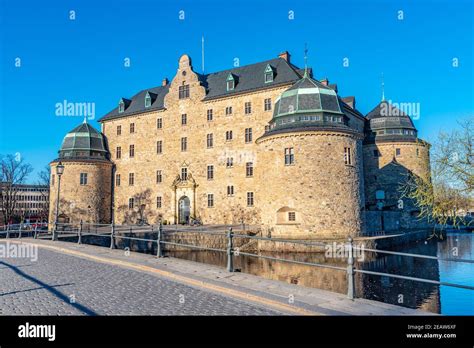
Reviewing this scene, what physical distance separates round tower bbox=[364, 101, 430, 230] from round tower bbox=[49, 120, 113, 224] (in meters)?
28.8

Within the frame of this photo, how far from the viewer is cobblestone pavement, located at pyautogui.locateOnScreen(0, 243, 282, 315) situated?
6406mm

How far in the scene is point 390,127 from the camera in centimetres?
3966

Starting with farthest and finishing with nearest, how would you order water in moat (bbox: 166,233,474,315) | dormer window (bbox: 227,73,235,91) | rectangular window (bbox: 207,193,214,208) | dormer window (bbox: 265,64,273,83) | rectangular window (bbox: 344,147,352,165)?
dormer window (bbox: 227,73,235,91)
rectangular window (bbox: 207,193,214,208)
dormer window (bbox: 265,64,273,83)
rectangular window (bbox: 344,147,352,165)
water in moat (bbox: 166,233,474,315)

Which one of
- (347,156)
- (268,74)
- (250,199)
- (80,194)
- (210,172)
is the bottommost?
(250,199)

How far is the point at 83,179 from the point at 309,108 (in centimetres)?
2623

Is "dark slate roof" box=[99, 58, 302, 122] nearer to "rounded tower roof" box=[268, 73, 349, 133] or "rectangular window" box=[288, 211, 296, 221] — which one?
"rounded tower roof" box=[268, 73, 349, 133]

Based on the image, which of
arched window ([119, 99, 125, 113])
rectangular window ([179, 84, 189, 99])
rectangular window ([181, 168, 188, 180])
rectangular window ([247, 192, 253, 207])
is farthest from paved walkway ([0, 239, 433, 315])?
arched window ([119, 99, 125, 113])

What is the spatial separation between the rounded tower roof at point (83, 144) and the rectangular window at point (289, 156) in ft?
81.1

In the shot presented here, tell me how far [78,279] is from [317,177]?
1736cm

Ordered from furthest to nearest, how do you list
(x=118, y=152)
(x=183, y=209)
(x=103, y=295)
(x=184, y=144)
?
(x=118, y=152) → (x=184, y=144) → (x=183, y=209) → (x=103, y=295)

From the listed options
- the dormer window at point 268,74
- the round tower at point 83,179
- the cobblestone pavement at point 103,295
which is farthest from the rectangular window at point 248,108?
the cobblestone pavement at point 103,295

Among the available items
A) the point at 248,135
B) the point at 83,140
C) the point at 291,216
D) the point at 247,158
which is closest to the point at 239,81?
the point at 248,135

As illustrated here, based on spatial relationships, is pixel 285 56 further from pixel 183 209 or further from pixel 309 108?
pixel 183 209

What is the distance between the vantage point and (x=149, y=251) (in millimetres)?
27156
